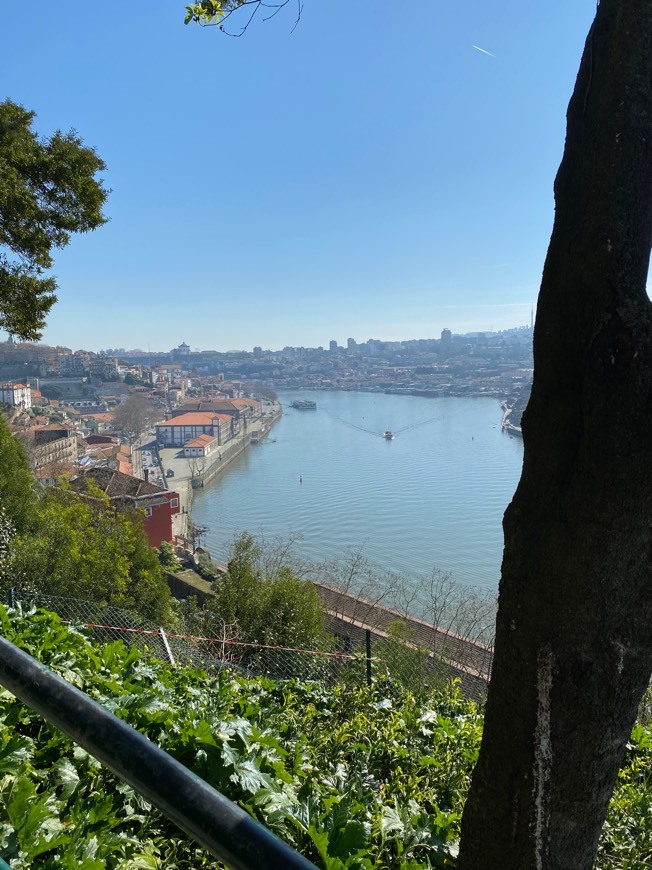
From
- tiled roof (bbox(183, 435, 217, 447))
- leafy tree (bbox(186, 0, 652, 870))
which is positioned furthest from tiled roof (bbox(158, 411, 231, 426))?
leafy tree (bbox(186, 0, 652, 870))

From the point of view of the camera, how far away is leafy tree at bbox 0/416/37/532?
672cm

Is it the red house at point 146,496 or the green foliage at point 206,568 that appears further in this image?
the red house at point 146,496

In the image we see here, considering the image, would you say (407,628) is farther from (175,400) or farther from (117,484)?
(175,400)

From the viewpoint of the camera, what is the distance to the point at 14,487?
22.3ft

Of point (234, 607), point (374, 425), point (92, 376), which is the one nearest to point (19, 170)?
point (234, 607)

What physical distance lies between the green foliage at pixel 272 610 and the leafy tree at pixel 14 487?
237cm

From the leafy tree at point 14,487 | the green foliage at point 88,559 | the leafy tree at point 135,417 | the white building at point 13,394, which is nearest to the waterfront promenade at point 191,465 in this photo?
the leafy tree at point 135,417

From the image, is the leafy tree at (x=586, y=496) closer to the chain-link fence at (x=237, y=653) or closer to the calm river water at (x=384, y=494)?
the chain-link fence at (x=237, y=653)

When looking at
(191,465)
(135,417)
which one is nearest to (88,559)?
(191,465)

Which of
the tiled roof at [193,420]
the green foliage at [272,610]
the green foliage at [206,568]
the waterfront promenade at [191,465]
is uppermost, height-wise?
the tiled roof at [193,420]

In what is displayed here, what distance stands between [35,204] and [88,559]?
3.65m

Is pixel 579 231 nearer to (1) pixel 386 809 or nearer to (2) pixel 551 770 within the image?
(2) pixel 551 770

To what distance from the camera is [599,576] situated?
662mm

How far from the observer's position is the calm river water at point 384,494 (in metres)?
13.7
